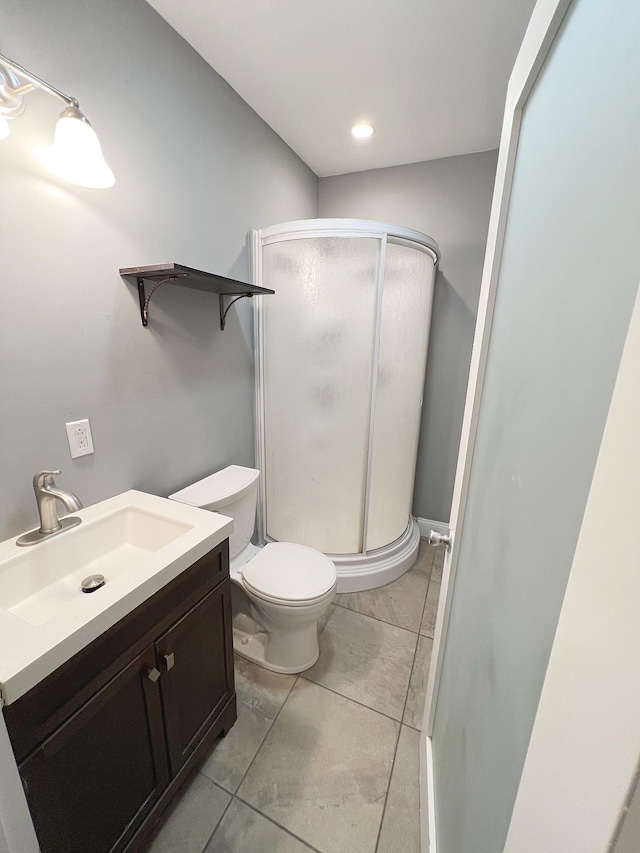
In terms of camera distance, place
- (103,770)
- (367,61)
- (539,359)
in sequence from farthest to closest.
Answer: (367,61)
(103,770)
(539,359)

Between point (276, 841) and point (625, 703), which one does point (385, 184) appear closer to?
point (625, 703)

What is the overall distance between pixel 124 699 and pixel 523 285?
1272mm

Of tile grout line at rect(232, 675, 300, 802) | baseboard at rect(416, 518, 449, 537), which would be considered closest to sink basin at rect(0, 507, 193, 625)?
tile grout line at rect(232, 675, 300, 802)

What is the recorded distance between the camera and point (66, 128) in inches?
34.6

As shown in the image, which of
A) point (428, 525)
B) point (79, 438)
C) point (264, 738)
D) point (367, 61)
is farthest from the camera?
point (428, 525)

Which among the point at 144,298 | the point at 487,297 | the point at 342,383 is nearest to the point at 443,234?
the point at 342,383

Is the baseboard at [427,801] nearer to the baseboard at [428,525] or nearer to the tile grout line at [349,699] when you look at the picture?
the tile grout line at [349,699]

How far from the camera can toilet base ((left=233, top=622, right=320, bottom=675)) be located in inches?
60.8

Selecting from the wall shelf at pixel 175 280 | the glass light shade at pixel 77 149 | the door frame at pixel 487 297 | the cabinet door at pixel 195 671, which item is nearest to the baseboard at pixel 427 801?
the door frame at pixel 487 297

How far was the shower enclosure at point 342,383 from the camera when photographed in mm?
1763

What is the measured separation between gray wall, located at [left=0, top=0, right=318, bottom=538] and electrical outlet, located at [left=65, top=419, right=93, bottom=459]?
0.02m

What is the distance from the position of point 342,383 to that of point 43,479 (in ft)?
4.38

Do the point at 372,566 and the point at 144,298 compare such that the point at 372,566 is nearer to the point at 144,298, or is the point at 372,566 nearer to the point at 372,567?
the point at 372,567

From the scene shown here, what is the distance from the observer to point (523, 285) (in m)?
0.61
